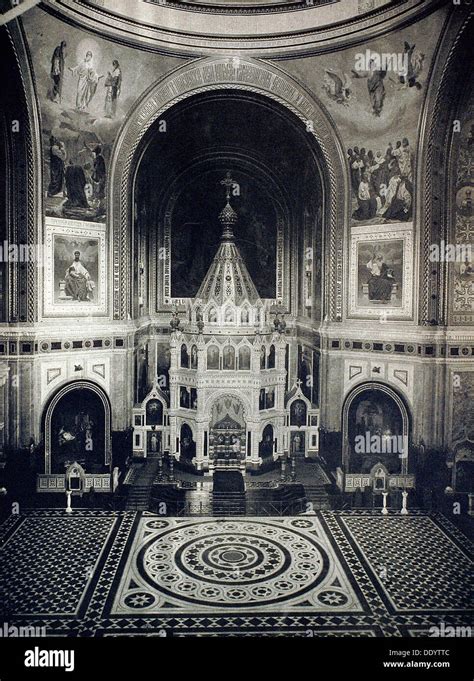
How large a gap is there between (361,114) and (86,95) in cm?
699

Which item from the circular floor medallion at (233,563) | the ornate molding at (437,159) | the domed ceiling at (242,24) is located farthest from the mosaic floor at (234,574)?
the domed ceiling at (242,24)

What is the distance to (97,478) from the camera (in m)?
15.7

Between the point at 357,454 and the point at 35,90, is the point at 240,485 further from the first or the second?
the point at 35,90

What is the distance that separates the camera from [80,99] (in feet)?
49.0

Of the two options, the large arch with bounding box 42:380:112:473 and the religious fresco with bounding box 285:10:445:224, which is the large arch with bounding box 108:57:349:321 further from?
the large arch with bounding box 42:380:112:473

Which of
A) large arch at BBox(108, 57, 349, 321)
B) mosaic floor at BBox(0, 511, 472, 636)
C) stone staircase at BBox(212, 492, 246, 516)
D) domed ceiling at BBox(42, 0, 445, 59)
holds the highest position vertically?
domed ceiling at BBox(42, 0, 445, 59)

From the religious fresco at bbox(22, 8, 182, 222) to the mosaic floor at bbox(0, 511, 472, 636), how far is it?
8006 mm

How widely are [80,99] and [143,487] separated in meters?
10.0

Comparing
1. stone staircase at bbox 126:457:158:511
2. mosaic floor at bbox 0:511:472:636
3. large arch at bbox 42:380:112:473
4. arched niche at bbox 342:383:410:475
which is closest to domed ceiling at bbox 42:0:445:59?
large arch at bbox 42:380:112:473

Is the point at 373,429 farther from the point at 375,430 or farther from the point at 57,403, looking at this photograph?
the point at 57,403

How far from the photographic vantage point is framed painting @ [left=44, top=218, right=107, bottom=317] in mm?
15230

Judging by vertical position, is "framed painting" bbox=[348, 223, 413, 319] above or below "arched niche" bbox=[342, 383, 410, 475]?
above

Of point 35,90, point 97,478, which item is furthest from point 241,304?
point 35,90

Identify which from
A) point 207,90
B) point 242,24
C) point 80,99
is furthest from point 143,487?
point 242,24
